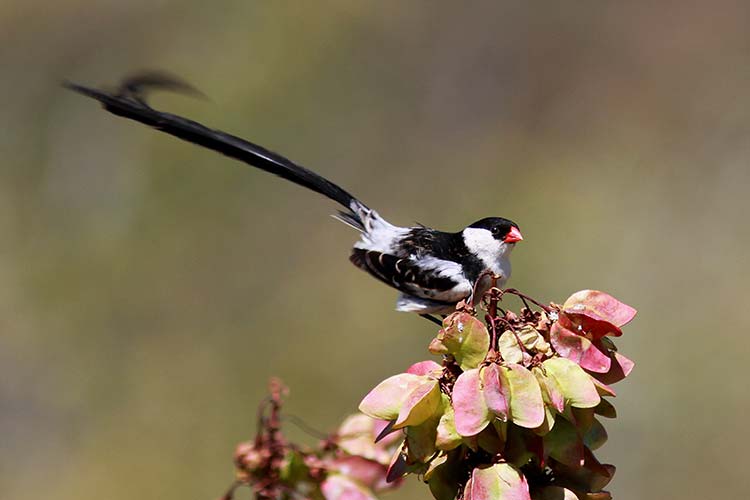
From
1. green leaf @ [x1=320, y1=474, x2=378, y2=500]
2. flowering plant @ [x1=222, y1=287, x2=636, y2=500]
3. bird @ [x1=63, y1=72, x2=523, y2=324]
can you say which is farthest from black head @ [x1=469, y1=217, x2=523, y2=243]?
flowering plant @ [x1=222, y1=287, x2=636, y2=500]

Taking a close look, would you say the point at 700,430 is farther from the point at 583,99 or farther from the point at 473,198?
the point at 583,99

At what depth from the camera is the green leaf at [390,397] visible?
1442 millimetres

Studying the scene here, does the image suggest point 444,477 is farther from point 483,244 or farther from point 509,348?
point 483,244

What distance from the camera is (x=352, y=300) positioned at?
7992mm

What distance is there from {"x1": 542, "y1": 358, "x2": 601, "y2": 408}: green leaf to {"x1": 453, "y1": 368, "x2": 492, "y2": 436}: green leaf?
11cm

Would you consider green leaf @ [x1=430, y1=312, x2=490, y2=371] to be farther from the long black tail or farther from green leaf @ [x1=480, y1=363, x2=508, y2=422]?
the long black tail

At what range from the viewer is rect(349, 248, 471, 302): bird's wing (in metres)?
2.83

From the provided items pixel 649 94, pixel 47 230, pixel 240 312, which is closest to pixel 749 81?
pixel 649 94

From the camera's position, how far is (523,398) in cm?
134

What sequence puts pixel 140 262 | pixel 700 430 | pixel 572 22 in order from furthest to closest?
1. pixel 572 22
2. pixel 140 262
3. pixel 700 430

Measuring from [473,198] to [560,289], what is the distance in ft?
5.79

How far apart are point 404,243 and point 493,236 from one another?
272mm

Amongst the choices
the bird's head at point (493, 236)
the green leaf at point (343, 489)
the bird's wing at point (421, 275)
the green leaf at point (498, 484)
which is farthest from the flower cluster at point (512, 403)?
the bird's head at point (493, 236)

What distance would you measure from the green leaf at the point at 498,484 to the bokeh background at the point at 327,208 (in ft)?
14.3
